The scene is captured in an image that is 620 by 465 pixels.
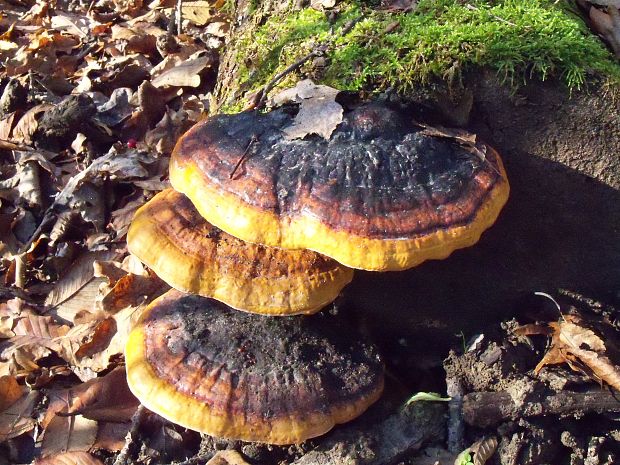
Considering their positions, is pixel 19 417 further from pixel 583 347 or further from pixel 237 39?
pixel 583 347

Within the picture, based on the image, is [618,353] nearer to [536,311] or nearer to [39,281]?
[536,311]

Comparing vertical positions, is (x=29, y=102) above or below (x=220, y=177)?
below

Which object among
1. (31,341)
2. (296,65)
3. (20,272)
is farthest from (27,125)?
(296,65)

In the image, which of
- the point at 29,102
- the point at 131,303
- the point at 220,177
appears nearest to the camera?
the point at 220,177

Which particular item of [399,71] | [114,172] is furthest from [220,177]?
[114,172]

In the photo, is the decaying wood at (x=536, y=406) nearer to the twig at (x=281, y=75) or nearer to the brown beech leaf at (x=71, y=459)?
the twig at (x=281, y=75)

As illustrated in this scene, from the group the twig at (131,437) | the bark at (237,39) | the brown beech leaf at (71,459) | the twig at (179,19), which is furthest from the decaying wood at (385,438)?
the twig at (179,19)

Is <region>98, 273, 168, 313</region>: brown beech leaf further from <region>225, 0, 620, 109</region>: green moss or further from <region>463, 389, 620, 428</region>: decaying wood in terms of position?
<region>463, 389, 620, 428</region>: decaying wood
